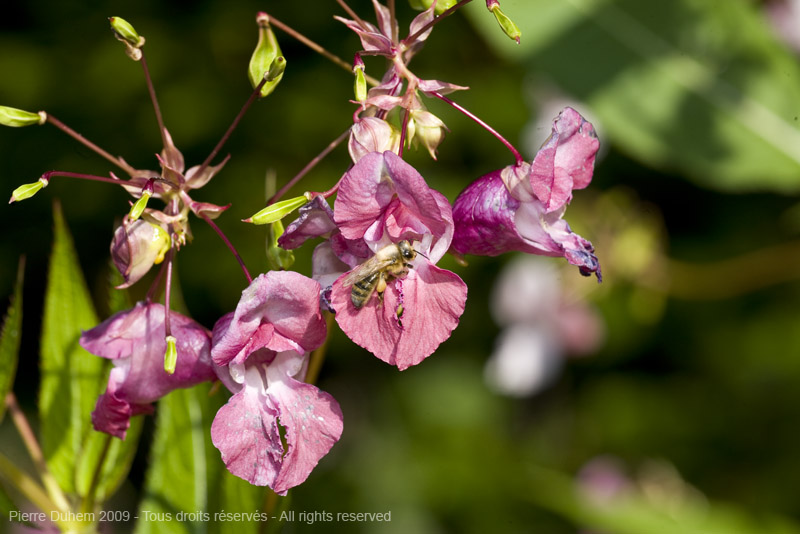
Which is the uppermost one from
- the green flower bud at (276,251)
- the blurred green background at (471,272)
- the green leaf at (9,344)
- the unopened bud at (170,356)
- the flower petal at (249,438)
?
the green flower bud at (276,251)

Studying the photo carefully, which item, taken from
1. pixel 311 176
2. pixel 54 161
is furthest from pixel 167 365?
pixel 54 161

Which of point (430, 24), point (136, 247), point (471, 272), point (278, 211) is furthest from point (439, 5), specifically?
point (471, 272)

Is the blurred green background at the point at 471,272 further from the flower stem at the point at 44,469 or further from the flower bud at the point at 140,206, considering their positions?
the flower bud at the point at 140,206

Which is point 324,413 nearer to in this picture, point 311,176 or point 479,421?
point 311,176

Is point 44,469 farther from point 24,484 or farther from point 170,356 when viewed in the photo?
point 170,356

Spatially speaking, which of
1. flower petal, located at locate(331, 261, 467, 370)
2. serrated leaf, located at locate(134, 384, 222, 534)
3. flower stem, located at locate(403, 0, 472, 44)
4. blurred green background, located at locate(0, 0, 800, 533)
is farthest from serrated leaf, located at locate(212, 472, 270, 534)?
blurred green background, located at locate(0, 0, 800, 533)

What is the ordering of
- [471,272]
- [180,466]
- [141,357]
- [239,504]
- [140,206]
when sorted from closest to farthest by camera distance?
[140,206] → [141,357] → [239,504] → [180,466] → [471,272]

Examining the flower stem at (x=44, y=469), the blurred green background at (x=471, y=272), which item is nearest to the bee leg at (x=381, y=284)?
the flower stem at (x=44, y=469)
